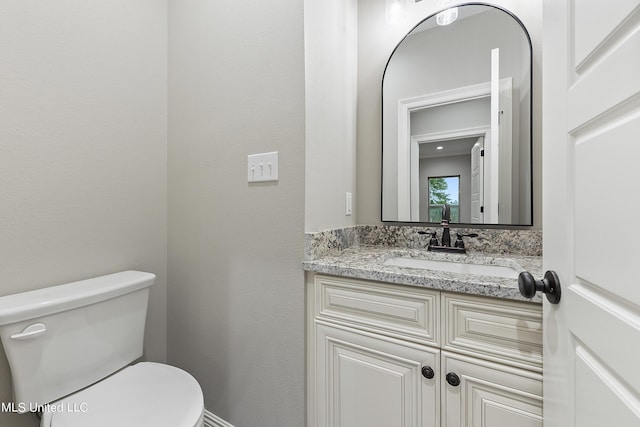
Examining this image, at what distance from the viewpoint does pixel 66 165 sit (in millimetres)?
1122

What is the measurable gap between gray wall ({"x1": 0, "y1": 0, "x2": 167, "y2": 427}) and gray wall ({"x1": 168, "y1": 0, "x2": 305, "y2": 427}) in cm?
10

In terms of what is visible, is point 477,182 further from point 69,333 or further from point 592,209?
point 69,333

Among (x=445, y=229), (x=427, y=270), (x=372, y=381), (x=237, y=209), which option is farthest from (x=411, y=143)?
(x=372, y=381)

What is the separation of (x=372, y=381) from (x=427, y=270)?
0.41 m

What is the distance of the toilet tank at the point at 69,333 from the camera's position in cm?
86

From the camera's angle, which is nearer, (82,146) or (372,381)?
(372,381)

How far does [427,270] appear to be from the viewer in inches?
36.5

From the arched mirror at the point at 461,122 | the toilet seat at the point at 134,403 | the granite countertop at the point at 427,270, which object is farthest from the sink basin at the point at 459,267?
the toilet seat at the point at 134,403

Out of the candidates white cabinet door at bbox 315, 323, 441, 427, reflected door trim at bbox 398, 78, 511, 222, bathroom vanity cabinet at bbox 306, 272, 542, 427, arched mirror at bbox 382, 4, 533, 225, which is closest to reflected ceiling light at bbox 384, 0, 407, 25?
arched mirror at bbox 382, 4, 533, 225

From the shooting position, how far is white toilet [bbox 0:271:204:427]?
33.4 inches

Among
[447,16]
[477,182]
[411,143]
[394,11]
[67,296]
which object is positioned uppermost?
[394,11]

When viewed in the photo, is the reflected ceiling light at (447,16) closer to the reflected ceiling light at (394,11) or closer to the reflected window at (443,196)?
the reflected ceiling light at (394,11)

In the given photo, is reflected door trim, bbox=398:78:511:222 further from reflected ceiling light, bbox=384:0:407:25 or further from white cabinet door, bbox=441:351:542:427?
white cabinet door, bbox=441:351:542:427

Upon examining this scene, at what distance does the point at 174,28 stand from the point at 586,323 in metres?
1.95
